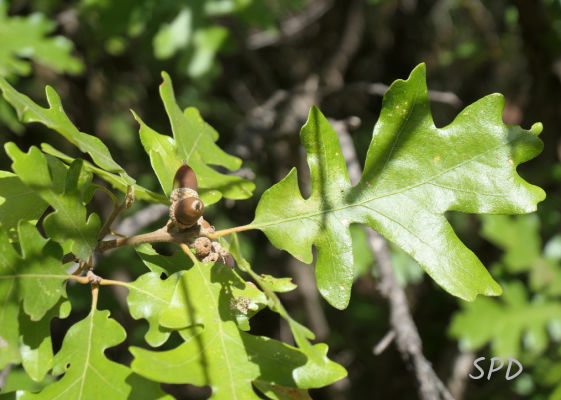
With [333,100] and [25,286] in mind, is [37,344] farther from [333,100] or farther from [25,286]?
[333,100]

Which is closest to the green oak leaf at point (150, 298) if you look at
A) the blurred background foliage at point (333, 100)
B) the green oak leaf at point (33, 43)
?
the blurred background foliage at point (333, 100)

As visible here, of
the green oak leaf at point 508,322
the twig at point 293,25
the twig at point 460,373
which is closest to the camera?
the green oak leaf at point 508,322

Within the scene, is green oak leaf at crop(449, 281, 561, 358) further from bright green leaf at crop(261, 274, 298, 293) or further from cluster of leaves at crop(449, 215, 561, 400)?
bright green leaf at crop(261, 274, 298, 293)

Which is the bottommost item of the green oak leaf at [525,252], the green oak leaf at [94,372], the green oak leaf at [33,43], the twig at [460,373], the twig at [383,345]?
the twig at [460,373]

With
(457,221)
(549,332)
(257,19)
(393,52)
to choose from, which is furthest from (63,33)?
(549,332)

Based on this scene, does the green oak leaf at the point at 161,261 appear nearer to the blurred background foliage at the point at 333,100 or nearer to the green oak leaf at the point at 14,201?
the green oak leaf at the point at 14,201

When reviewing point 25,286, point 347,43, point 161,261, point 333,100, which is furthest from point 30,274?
point 347,43
